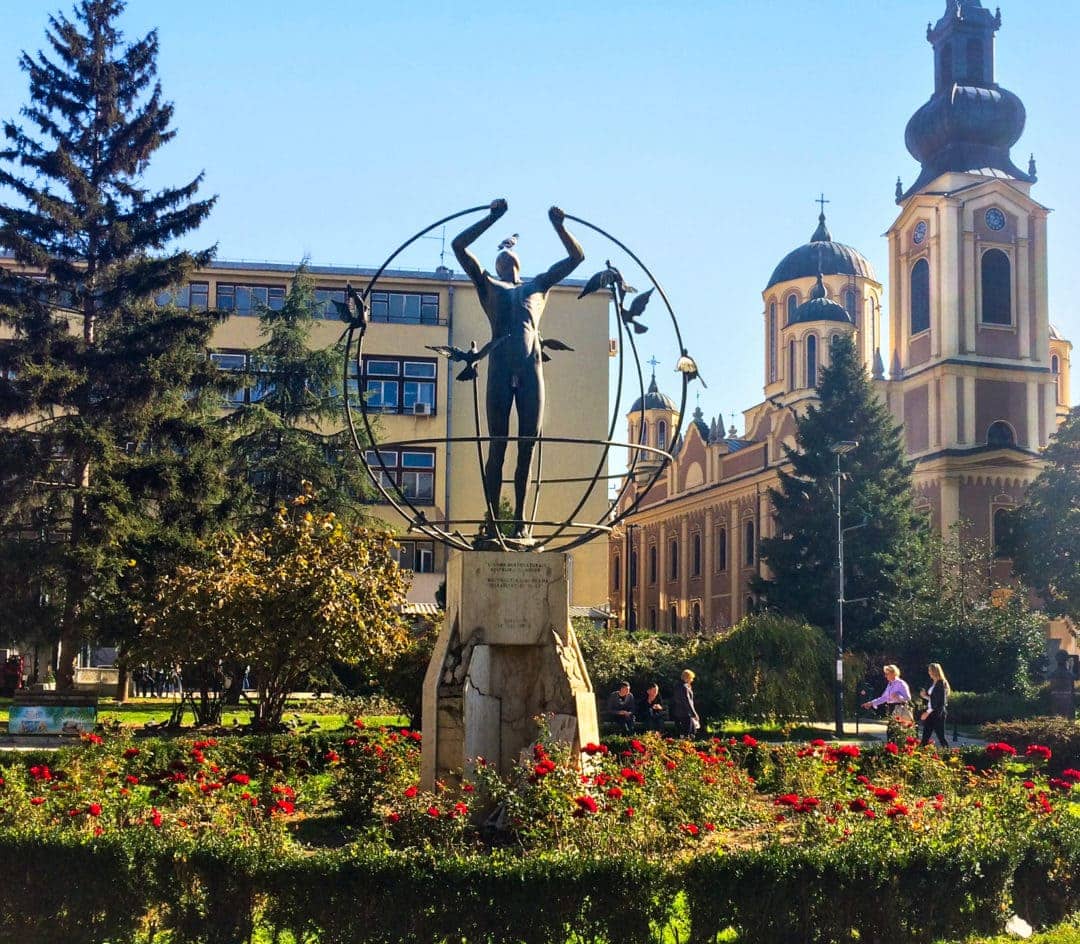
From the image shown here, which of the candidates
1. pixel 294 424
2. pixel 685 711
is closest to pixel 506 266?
pixel 685 711

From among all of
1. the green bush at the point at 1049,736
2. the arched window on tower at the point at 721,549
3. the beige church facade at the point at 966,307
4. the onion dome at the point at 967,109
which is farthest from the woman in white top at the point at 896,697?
the arched window on tower at the point at 721,549

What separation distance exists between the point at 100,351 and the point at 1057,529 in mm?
28832

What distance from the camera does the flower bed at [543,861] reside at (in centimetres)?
756

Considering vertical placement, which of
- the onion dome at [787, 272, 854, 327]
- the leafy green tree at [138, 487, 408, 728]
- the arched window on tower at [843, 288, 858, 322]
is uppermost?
the arched window on tower at [843, 288, 858, 322]

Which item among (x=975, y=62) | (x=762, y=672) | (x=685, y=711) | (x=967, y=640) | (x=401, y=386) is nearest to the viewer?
(x=685, y=711)

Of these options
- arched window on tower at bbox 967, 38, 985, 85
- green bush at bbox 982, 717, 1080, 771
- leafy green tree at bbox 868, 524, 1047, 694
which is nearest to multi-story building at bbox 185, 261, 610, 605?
leafy green tree at bbox 868, 524, 1047, 694

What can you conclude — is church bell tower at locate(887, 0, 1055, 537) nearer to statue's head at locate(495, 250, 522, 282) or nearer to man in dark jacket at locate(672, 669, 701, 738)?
man in dark jacket at locate(672, 669, 701, 738)

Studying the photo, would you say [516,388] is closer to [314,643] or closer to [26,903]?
[26,903]

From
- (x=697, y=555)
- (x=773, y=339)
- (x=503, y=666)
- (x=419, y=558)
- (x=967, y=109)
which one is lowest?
(x=503, y=666)

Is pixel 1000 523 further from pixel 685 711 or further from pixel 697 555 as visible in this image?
pixel 685 711

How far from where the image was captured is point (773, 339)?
6919cm

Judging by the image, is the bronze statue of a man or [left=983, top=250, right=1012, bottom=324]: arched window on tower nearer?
the bronze statue of a man

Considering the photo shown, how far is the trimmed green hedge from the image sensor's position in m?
7.52

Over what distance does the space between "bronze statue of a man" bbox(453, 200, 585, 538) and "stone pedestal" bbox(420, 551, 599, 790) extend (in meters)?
0.62
